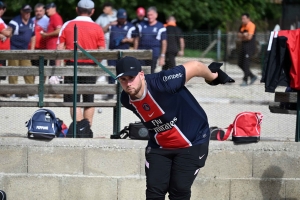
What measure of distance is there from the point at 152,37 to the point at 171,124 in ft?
20.9

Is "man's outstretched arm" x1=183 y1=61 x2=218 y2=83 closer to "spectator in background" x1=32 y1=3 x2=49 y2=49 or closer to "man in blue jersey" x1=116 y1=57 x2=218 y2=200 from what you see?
"man in blue jersey" x1=116 y1=57 x2=218 y2=200

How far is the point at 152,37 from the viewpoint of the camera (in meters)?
12.7

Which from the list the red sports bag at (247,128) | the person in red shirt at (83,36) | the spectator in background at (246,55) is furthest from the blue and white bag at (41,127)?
the spectator in background at (246,55)

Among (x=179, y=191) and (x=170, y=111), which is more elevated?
(x=170, y=111)

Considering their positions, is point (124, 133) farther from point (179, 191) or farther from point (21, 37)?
point (21, 37)

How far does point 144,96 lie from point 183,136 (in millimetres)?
562

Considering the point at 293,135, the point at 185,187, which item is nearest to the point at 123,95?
the point at 185,187

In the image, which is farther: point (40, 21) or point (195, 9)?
point (195, 9)

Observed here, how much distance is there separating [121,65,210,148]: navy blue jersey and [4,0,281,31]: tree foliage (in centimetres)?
1818

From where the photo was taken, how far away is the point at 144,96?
627cm

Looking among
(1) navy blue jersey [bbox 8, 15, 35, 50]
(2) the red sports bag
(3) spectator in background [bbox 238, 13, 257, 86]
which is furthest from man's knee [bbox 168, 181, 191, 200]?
(1) navy blue jersey [bbox 8, 15, 35, 50]

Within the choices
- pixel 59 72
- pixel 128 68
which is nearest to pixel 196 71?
pixel 128 68

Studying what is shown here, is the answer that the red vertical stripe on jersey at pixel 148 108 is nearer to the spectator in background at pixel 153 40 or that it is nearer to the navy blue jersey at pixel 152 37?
the spectator in background at pixel 153 40

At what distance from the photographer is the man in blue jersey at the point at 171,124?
20.6 feet
